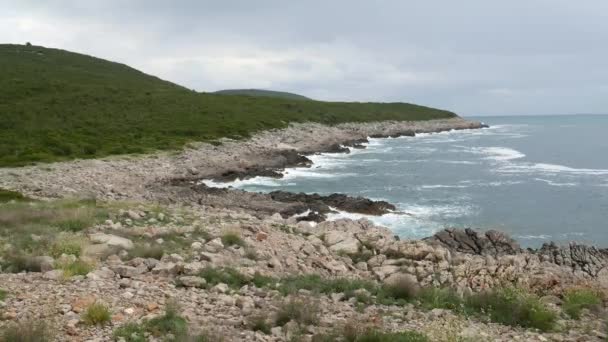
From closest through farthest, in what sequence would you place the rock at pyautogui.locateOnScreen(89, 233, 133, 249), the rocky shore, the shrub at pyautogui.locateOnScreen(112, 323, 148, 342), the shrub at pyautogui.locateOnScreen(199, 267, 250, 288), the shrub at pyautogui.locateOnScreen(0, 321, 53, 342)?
1. the shrub at pyautogui.locateOnScreen(0, 321, 53, 342)
2. the shrub at pyautogui.locateOnScreen(112, 323, 148, 342)
3. the rocky shore
4. the shrub at pyautogui.locateOnScreen(199, 267, 250, 288)
5. the rock at pyautogui.locateOnScreen(89, 233, 133, 249)

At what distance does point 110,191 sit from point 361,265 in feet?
72.8

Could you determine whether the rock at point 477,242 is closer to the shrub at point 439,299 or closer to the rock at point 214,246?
the shrub at point 439,299

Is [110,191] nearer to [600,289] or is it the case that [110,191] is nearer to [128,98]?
[600,289]

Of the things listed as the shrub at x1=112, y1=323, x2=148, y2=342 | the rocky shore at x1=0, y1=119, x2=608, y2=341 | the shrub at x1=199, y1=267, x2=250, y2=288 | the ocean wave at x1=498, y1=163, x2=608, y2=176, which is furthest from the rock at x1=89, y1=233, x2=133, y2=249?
the ocean wave at x1=498, y1=163, x2=608, y2=176

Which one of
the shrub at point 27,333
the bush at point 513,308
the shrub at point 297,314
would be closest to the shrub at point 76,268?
the shrub at point 27,333

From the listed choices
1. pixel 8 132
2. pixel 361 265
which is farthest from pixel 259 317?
pixel 8 132

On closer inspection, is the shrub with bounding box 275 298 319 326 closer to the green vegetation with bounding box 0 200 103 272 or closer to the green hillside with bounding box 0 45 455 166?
the green vegetation with bounding box 0 200 103 272

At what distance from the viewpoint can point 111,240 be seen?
1362 cm

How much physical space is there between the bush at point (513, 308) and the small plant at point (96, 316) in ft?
22.1

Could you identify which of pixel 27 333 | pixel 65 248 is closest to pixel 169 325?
pixel 27 333

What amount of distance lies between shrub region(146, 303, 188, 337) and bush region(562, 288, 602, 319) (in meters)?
7.65

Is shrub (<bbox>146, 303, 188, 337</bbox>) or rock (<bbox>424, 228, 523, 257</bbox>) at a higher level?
shrub (<bbox>146, 303, 188, 337</bbox>)

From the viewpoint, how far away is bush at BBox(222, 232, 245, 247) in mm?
14559

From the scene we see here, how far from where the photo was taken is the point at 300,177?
47.6 metres
